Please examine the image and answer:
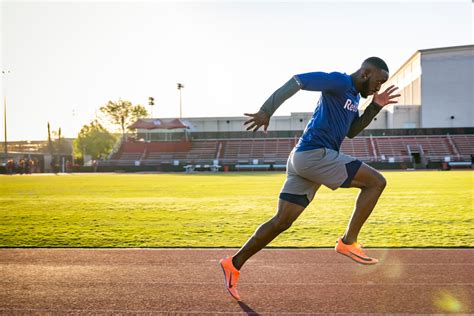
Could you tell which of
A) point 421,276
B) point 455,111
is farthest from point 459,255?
point 455,111

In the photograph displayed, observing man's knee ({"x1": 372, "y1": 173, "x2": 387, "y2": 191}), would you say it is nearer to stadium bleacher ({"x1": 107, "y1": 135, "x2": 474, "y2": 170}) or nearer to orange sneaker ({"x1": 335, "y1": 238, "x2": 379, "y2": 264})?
orange sneaker ({"x1": 335, "y1": 238, "x2": 379, "y2": 264})

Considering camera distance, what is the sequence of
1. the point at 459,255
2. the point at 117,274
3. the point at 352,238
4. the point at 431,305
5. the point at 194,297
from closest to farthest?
the point at 431,305
the point at 194,297
the point at 352,238
the point at 117,274
the point at 459,255

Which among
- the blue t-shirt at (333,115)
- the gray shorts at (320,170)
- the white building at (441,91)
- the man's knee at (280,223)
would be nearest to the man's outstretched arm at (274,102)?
the blue t-shirt at (333,115)

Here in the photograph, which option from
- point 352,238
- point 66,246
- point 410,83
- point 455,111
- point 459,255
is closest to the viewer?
point 352,238

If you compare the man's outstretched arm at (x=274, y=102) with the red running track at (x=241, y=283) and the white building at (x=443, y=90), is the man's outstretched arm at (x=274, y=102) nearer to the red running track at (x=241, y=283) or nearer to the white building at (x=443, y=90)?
the red running track at (x=241, y=283)

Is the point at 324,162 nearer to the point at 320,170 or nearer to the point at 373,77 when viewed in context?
the point at 320,170

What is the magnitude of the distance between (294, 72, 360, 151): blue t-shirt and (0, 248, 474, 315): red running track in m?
1.52

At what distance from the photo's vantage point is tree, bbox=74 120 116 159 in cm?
9988

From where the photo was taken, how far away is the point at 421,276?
535 centimetres

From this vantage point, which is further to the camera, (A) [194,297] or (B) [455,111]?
(B) [455,111]

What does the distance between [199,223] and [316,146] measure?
20.7ft

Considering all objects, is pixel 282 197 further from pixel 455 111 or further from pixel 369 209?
pixel 455 111

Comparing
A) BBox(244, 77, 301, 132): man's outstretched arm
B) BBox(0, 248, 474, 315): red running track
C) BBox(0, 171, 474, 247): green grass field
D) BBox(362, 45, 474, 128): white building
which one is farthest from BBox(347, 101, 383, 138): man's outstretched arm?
BBox(362, 45, 474, 128): white building

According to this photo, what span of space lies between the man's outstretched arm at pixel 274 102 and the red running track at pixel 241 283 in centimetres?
172
